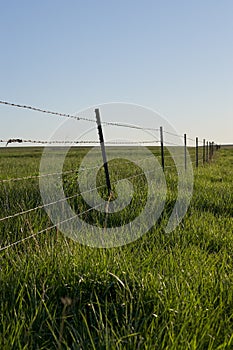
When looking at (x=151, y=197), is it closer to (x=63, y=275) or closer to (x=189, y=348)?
(x=63, y=275)

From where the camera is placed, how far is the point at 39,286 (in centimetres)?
262

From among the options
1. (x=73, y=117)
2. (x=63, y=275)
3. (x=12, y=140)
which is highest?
(x=73, y=117)

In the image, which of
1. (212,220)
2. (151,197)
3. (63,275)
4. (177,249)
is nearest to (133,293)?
(63,275)

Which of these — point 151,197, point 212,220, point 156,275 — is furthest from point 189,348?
point 151,197

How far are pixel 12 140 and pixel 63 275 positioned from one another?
1562mm

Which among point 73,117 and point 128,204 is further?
point 128,204

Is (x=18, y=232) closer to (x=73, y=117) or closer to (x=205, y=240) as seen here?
(x=73, y=117)

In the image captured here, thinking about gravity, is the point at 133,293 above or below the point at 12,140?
below

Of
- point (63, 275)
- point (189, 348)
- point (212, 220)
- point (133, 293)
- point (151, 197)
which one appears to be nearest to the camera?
point (189, 348)

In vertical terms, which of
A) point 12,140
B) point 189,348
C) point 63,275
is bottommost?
point 189,348

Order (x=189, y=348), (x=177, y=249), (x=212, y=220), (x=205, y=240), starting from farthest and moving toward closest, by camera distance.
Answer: (x=212, y=220) < (x=205, y=240) < (x=177, y=249) < (x=189, y=348)

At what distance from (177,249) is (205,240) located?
0.65m

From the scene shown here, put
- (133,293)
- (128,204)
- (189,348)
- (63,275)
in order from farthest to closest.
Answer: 1. (128,204)
2. (63,275)
3. (133,293)
4. (189,348)

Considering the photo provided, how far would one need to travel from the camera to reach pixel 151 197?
5891 mm
